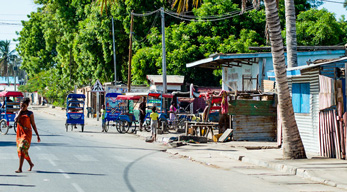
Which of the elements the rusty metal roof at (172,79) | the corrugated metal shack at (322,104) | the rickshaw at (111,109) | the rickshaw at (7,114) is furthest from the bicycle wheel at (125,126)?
the corrugated metal shack at (322,104)

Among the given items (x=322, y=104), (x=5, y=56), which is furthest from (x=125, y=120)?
(x=5, y=56)

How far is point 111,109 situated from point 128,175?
17.9 metres

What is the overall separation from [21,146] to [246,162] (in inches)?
273

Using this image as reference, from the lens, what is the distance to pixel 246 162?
15547 mm

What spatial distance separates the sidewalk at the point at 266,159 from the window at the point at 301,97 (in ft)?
5.72

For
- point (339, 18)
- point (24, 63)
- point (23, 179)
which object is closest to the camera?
point (23, 179)

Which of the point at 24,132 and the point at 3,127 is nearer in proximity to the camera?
the point at 24,132

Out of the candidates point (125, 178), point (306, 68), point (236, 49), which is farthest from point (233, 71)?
point (125, 178)

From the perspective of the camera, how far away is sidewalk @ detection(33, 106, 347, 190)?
39.4ft

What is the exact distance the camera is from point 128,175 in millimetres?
12070

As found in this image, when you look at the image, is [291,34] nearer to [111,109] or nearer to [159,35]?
[111,109]

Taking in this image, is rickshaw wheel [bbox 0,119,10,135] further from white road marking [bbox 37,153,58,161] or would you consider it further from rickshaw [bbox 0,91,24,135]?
white road marking [bbox 37,153,58,161]

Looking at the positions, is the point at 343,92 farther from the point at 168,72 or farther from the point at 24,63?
the point at 24,63

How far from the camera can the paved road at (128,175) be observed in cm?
1042
